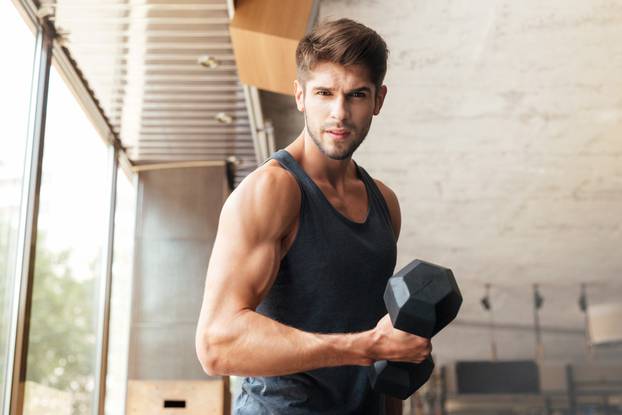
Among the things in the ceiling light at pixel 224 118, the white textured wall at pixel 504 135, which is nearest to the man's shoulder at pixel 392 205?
the white textured wall at pixel 504 135

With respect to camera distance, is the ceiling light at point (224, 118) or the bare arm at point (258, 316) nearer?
the bare arm at point (258, 316)

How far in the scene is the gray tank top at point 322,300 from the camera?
1.38 meters

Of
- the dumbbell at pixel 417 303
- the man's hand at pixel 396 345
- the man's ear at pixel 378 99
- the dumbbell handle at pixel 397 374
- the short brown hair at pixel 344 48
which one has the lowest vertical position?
the dumbbell handle at pixel 397 374

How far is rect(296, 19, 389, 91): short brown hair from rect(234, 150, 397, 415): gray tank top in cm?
19

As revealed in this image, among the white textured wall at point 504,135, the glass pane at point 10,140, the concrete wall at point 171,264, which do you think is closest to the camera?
the glass pane at point 10,140

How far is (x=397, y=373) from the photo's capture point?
125 centimetres

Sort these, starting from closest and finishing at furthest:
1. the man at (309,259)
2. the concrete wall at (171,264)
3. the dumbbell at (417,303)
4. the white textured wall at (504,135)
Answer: the dumbbell at (417,303) < the man at (309,259) < the white textured wall at (504,135) < the concrete wall at (171,264)

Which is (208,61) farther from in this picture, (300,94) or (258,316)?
(258,316)

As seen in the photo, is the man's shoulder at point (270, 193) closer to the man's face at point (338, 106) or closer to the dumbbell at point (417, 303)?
the man's face at point (338, 106)

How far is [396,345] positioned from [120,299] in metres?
4.99

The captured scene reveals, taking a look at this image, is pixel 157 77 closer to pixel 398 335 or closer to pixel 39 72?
pixel 39 72

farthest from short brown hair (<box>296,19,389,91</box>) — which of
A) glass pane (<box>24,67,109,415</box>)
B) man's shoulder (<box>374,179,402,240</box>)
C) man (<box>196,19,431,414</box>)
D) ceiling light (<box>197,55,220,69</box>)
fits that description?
ceiling light (<box>197,55,220,69</box>)

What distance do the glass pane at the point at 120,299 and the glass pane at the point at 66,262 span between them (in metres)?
0.32

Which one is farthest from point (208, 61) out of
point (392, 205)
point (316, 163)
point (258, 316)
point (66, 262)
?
point (258, 316)
